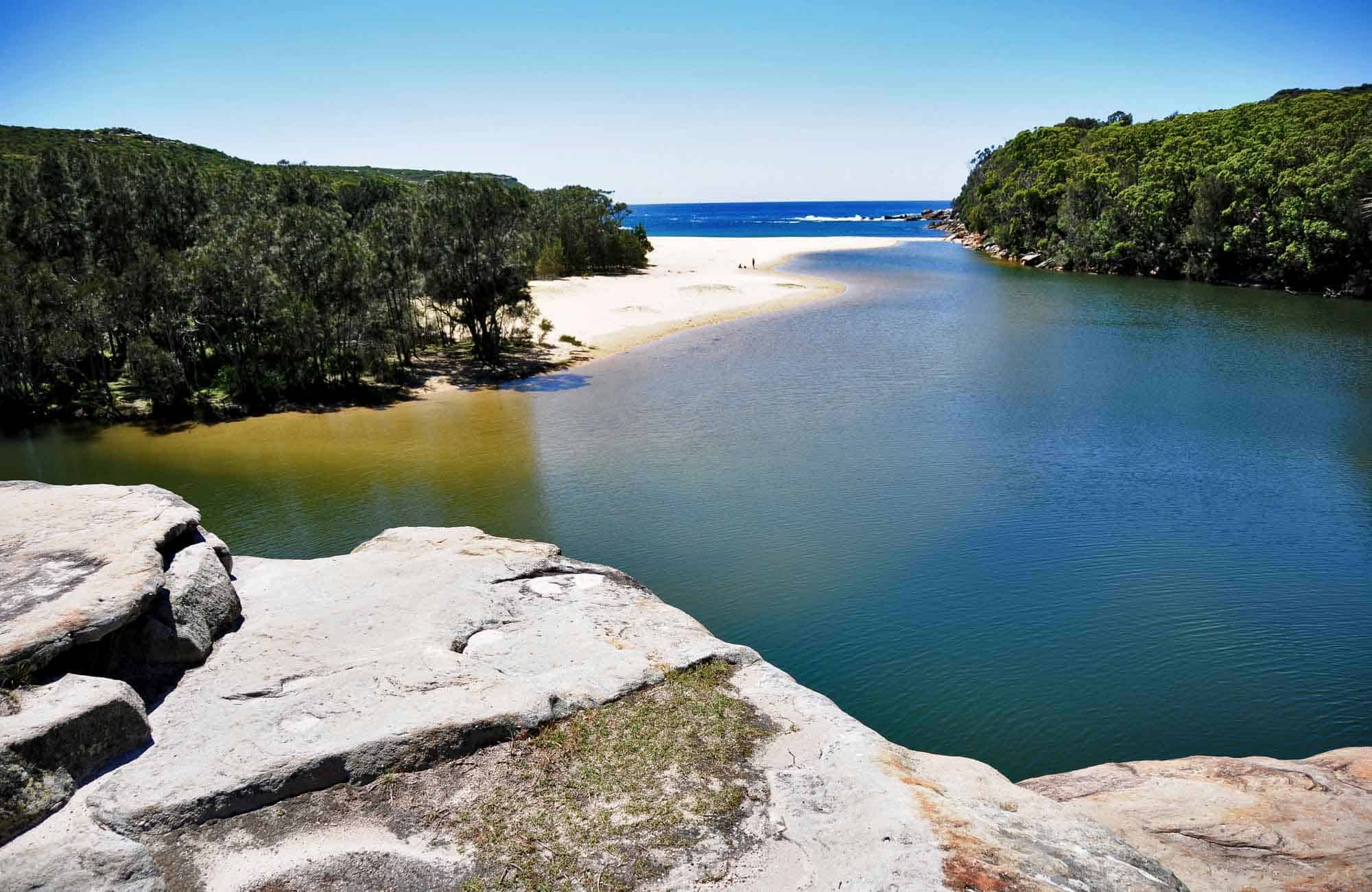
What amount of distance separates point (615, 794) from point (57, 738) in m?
5.43

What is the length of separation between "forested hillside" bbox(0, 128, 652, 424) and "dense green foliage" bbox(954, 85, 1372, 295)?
50547 millimetres

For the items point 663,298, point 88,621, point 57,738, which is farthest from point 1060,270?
point 57,738

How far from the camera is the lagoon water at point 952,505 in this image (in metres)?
14.4

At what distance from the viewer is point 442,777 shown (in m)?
9.07

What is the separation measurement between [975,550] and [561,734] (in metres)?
12.4

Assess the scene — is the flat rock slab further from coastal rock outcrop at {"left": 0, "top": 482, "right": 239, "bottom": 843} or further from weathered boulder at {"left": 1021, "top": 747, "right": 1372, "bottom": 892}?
weathered boulder at {"left": 1021, "top": 747, "right": 1372, "bottom": 892}

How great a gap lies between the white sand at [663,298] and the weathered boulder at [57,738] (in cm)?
3631

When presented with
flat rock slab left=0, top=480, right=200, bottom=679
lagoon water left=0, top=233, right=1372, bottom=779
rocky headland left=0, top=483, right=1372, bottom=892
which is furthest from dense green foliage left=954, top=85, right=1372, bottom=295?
flat rock slab left=0, top=480, right=200, bottom=679

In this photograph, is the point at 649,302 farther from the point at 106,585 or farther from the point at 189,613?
the point at 106,585

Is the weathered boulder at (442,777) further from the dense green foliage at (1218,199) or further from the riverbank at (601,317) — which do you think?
the dense green foliage at (1218,199)

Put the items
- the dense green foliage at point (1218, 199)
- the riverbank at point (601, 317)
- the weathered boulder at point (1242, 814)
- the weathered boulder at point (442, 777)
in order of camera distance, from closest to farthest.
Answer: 1. the weathered boulder at point (442, 777)
2. the weathered boulder at point (1242, 814)
3. the riverbank at point (601, 317)
4. the dense green foliage at point (1218, 199)

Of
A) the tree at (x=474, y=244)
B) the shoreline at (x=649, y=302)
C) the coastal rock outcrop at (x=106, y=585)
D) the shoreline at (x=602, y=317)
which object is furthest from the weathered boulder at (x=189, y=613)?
the tree at (x=474, y=244)

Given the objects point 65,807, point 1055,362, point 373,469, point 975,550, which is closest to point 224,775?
point 65,807

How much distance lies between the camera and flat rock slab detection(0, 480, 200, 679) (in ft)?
31.4
